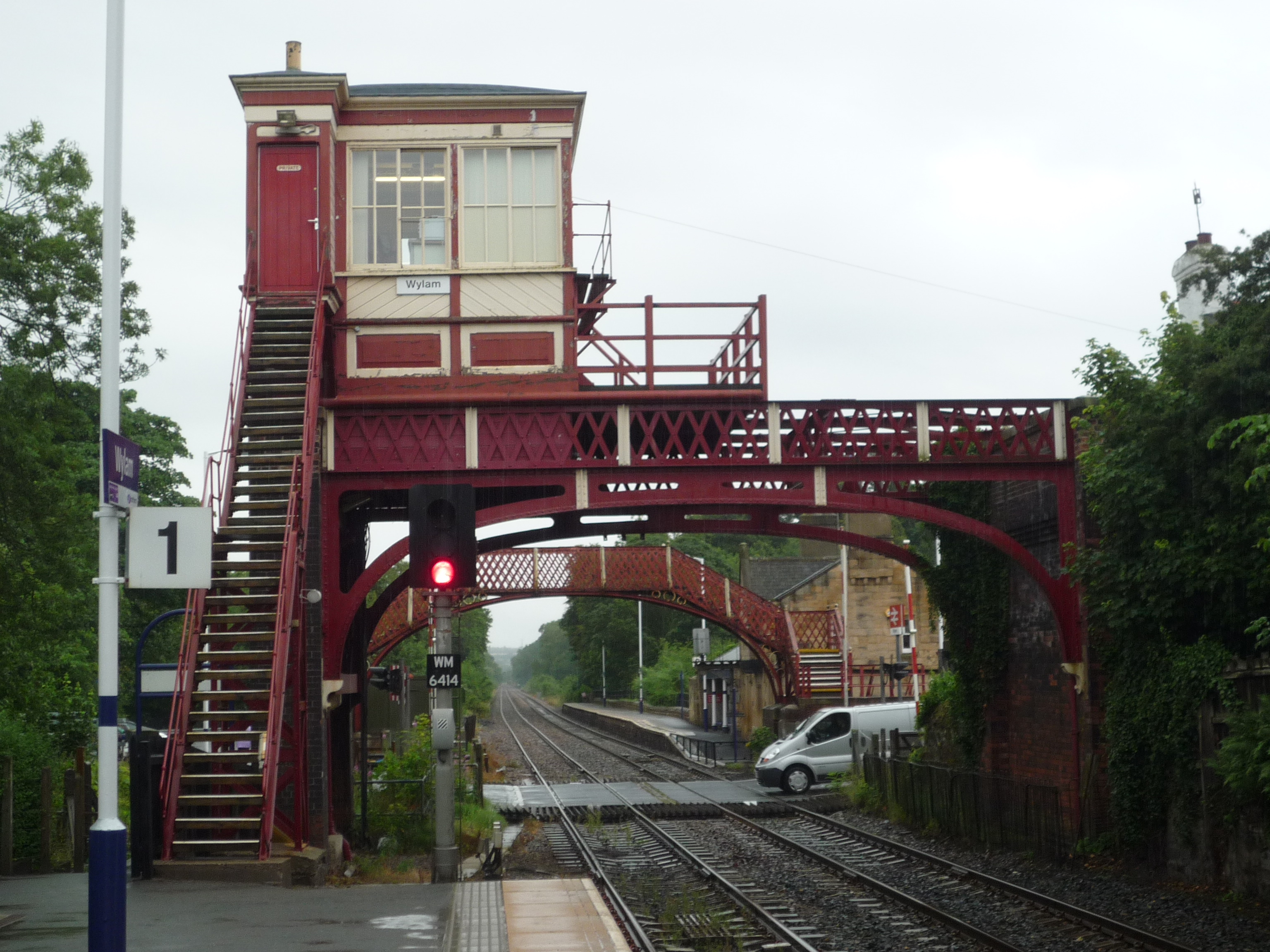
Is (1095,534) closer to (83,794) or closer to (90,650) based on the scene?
(83,794)

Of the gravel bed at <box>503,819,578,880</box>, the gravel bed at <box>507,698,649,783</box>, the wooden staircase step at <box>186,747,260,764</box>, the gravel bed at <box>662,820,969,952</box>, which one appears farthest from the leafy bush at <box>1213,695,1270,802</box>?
the gravel bed at <box>507,698,649,783</box>

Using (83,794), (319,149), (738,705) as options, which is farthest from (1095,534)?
(738,705)

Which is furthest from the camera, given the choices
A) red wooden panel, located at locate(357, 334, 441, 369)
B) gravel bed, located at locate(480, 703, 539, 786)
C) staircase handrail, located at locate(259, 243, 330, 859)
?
gravel bed, located at locate(480, 703, 539, 786)

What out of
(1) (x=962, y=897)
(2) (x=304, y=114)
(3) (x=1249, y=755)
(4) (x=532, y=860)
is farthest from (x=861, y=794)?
(2) (x=304, y=114)

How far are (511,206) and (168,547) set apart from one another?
1153 centimetres

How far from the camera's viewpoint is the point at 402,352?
18.8 metres

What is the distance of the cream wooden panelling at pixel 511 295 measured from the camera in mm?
18906

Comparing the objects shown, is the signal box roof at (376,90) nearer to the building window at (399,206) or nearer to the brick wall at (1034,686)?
the building window at (399,206)

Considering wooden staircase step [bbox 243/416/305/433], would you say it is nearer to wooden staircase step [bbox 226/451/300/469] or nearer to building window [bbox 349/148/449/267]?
wooden staircase step [bbox 226/451/300/469]

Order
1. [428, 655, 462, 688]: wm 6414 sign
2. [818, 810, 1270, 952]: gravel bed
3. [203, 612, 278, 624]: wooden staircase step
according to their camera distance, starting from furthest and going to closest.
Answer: [203, 612, 278, 624]: wooden staircase step
[428, 655, 462, 688]: wm 6414 sign
[818, 810, 1270, 952]: gravel bed

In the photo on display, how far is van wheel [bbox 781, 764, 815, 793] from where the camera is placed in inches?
1102

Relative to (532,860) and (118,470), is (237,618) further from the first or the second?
(118,470)

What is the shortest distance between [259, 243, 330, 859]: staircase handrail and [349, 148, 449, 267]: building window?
90 centimetres

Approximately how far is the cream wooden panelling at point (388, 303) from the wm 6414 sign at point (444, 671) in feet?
21.0
